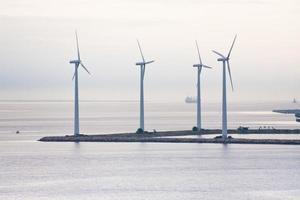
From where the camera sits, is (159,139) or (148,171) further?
(159,139)

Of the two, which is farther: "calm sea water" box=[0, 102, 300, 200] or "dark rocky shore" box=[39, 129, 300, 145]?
"dark rocky shore" box=[39, 129, 300, 145]

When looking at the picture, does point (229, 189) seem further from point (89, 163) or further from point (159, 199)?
point (89, 163)

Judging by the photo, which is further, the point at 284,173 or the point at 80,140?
the point at 80,140

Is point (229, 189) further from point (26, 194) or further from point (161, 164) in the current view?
point (161, 164)

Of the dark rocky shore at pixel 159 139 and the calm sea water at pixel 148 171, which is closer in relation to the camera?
the calm sea water at pixel 148 171

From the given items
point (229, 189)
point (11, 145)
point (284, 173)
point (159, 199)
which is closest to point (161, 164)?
point (284, 173)

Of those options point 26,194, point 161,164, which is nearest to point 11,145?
point 161,164

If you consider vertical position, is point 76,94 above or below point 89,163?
above

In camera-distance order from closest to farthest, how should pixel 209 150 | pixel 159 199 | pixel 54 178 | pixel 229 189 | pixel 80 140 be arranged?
pixel 159 199 < pixel 229 189 < pixel 54 178 < pixel 209 150 < pixel 80 140

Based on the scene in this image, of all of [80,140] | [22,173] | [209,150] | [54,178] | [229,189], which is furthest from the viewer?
[80,140]
